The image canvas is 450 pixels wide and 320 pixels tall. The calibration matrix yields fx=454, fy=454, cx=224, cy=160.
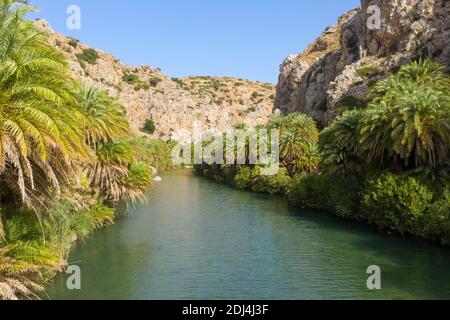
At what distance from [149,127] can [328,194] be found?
92.5 m

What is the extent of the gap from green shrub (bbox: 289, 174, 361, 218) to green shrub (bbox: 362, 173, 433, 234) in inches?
162

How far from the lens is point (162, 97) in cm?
13438

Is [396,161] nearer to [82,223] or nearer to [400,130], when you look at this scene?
[400,130]

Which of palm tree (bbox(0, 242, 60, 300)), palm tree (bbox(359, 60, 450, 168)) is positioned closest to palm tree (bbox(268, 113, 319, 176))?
palm tree (bbox(359, 60, 450, 168))

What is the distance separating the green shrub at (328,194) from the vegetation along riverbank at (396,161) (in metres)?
0.08

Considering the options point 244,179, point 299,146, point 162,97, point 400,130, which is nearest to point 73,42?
point 162,97

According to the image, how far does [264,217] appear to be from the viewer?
39469mm

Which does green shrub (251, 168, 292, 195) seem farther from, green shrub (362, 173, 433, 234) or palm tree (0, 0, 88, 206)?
palm tree (0, 0, 88, 206)

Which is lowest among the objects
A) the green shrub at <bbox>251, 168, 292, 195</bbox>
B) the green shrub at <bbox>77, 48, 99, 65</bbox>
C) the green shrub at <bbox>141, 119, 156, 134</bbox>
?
the green shrub at <bbox>251, 168, 292, 195</bbox>

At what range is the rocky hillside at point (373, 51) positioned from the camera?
60241mm

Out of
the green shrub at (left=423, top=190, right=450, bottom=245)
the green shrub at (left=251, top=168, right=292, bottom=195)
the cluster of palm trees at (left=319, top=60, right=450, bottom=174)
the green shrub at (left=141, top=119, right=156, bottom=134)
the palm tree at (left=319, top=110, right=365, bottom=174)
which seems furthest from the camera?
the green shrub at (left=141, top=119, right=156, bottom=134)

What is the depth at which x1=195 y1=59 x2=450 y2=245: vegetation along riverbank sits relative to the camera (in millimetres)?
27656
